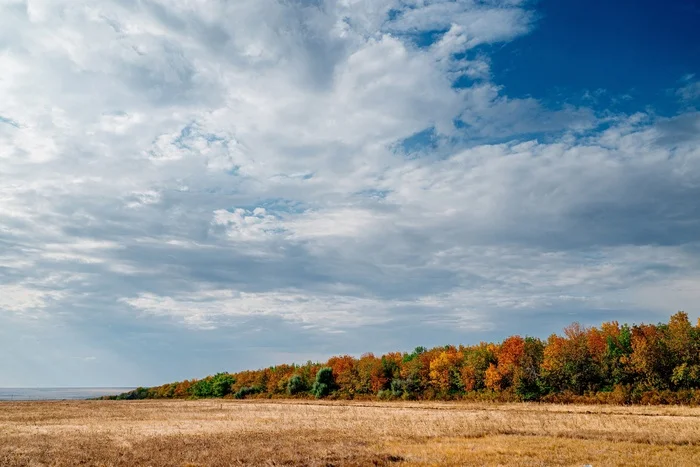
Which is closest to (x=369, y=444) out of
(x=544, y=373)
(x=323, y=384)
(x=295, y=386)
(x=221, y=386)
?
(x=544, y=373)

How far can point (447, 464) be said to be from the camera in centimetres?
2412

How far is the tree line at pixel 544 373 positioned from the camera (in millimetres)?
81500

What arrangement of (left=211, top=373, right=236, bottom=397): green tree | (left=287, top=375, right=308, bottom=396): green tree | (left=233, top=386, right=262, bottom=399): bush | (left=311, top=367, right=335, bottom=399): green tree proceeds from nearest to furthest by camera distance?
1. (left=311, top=367, right=335, bottom=399): green tree
2. (left=287, top=375, right=308, bottom=396): green tree
3. (left=233, top=386, right=262, bottom=399): bush
4. (left=211, top=373, right=236, bottom=397): green tree

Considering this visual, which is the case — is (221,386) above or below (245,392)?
above

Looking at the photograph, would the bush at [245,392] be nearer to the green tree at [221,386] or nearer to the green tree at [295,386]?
the green tree at [221,386]

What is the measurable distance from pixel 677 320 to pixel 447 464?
88.3m

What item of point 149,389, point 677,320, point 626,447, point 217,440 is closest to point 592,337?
point 677,320

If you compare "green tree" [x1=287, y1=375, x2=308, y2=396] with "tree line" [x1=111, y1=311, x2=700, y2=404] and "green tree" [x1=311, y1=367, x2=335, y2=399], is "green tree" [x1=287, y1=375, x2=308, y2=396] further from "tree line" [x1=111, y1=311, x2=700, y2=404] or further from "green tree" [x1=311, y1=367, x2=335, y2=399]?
"green tree" [x1=311, y1=367, x2=335, y2=399]

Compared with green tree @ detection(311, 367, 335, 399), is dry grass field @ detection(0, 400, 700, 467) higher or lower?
lower

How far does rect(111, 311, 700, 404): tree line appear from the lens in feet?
267

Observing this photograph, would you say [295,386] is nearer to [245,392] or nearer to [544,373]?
[245,392]

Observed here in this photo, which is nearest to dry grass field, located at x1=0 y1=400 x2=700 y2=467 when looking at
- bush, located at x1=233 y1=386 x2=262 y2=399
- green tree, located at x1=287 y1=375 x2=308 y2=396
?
green tree, located at x1=287 y1=375 x2=308 y2=396

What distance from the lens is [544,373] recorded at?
9394 cm

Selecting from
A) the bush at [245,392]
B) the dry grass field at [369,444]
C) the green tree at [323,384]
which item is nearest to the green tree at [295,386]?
the green tree at [323,384]
